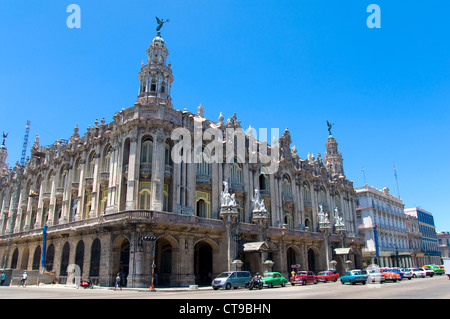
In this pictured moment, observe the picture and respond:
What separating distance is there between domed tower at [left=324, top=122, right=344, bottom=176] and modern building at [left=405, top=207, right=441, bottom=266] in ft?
134

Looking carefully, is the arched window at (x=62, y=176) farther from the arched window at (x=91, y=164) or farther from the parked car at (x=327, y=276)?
the parked car at (x=327, y=276)

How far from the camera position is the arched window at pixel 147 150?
38.5m

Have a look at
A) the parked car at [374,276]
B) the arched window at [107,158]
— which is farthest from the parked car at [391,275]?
the arched window at [107,158]

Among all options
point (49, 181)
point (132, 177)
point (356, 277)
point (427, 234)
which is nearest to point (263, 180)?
point (356, 277)

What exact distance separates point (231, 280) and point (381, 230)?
5714 centimetres

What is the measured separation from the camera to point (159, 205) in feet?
116

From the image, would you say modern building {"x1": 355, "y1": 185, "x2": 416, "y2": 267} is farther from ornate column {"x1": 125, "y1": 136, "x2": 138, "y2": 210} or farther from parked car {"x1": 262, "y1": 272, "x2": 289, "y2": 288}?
ornate column {"x1": 125, "y1": 136, "x2": 138, "y2": 210}

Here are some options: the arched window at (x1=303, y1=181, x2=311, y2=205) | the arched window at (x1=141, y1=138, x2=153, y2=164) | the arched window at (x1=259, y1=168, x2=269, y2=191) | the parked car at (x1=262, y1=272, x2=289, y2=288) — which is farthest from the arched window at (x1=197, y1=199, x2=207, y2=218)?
the arched window at (x1=303, y1=181, x2=311, y2=205)

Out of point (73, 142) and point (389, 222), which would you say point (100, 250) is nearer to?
point (73, 142)

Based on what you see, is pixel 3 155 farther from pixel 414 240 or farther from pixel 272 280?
pixel 414 240

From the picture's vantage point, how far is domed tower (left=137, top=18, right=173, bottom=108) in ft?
141

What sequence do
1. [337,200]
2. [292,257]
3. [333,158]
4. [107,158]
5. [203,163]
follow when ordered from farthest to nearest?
[333,158] < [337,200] < [292,257] < [107,158] < [203,163]

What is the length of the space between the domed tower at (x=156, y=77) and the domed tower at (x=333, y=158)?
38.4 metres

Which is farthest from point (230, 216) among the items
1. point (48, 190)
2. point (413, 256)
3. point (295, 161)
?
point (413, 256)
